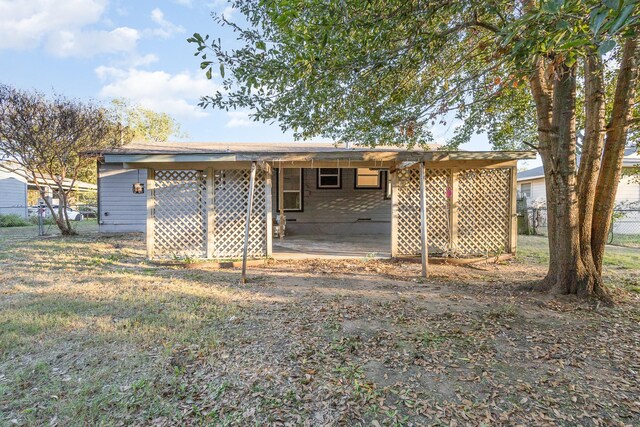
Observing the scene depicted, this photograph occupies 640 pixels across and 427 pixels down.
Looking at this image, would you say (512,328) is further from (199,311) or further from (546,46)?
(199,311)

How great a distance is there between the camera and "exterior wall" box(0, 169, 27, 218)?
744 inches

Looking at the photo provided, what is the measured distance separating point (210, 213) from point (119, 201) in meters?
7.10

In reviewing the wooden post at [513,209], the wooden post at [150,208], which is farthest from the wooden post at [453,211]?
the wooden post at [150,208]

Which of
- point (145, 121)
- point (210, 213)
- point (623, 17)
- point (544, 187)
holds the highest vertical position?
point (145, 121)

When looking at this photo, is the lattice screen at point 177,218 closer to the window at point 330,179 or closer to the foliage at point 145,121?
the window at point 330,179

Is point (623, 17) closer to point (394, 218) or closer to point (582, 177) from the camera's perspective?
point (582, 177)

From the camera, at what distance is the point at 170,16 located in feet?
21.4

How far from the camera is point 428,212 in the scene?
7.30 metres

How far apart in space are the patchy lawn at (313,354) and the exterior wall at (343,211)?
6.47 meters

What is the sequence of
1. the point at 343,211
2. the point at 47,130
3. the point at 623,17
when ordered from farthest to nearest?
the point at 343,211, the point at 47,130, the point at 623,17

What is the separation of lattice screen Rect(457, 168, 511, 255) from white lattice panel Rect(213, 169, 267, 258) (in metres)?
4.67

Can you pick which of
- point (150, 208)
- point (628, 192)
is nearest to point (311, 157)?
point (150, 208)

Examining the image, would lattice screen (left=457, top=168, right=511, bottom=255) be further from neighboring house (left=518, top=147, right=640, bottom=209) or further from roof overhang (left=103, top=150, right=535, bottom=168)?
neighboring house (left=518, top=147, right=640, bottom=209)

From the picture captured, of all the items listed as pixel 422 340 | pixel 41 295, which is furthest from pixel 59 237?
pixel 422 340
